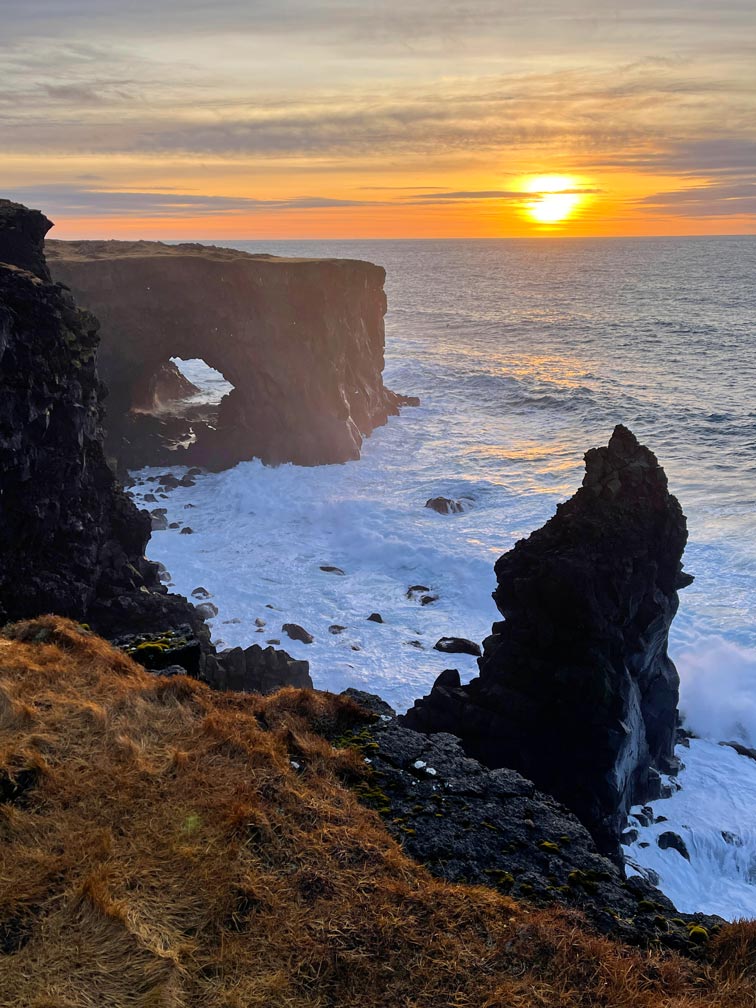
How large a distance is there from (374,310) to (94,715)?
57313 millimetres

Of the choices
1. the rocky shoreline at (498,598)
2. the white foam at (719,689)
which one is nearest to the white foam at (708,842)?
the rocky shoreline at (498,598)

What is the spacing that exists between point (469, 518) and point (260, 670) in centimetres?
2027

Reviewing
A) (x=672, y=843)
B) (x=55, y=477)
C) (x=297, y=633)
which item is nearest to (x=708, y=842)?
(x=672, y=843)

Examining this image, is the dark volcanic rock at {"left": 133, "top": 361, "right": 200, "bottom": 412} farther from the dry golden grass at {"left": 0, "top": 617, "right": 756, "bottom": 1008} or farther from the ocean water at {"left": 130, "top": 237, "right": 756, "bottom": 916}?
the dry golden grass at {"left": 0, "top": 617, "right": 756, "bottom": 1008}

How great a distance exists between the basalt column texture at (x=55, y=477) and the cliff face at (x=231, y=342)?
23.5 meters

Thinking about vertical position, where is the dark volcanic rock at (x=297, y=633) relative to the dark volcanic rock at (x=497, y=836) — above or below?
below

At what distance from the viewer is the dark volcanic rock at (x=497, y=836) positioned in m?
9.08

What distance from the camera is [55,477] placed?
2405 centimetres

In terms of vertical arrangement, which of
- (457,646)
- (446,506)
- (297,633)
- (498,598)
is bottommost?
(297,633)

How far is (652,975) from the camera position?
25.8 ft

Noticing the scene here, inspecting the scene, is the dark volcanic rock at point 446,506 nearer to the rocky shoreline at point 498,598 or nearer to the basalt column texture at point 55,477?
the rocky shoreline at point 498,598

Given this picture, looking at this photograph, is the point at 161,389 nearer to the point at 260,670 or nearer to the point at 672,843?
the point at 260,670

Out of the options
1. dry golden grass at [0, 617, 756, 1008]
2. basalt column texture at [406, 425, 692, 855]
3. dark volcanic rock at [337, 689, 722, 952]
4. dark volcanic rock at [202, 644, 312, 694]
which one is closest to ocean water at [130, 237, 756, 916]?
dark volcanic rock at [202, 644, 312, 694]

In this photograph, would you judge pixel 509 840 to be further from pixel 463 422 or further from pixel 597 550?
pixel 463 422
